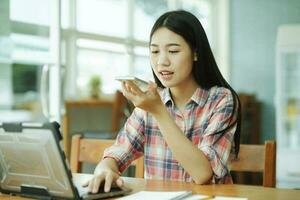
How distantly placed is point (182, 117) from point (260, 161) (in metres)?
0.27

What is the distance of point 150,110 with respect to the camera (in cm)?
124

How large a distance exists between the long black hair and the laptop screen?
53 centimetres

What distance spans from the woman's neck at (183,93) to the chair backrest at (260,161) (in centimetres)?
22

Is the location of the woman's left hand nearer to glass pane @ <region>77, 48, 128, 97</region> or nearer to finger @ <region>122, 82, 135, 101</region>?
finger @ <region>122, 82, 135, 101</region>

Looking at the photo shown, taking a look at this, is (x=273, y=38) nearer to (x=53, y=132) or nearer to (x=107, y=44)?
(x=107, y=44)

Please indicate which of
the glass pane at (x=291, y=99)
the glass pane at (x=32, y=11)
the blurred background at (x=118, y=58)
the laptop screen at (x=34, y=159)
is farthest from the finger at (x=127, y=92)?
the glass pane at (x=291, y=99)

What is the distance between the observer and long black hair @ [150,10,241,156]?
4.61 ft

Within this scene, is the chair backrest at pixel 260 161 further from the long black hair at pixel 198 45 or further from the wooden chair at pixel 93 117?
the wooden chair at pixel 93 117

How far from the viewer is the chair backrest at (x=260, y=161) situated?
1385mm

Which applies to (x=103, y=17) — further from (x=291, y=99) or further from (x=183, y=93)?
(x=183, y=93)

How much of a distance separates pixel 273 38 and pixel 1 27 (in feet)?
11.7

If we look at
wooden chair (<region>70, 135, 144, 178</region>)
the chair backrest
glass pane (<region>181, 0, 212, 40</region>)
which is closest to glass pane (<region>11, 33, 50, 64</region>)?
wooden chair (<region>70, 135, 144, 178</region>)

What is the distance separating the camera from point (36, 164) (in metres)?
1.02

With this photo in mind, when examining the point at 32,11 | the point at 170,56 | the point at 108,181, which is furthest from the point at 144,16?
the point at 108,181
